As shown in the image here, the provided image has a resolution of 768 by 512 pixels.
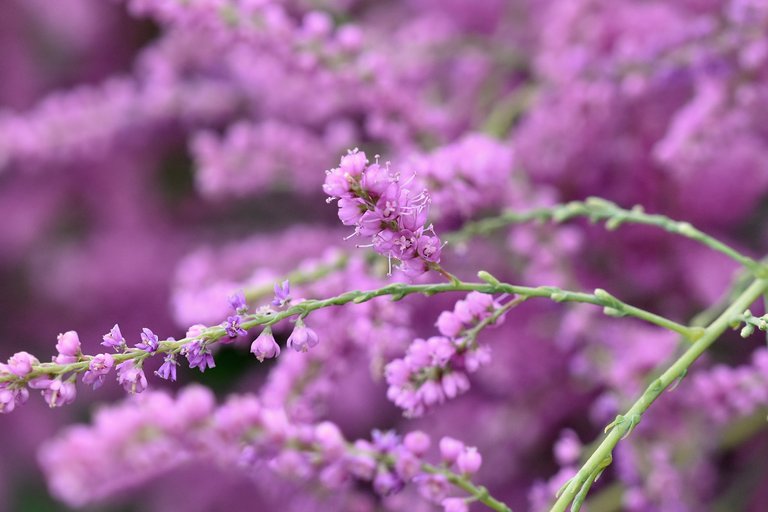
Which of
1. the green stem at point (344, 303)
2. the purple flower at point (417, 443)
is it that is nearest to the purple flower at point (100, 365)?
the green stem at point (344, 303)

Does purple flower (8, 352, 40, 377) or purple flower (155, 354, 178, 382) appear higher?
purple flower (8, 352, 40, 377)

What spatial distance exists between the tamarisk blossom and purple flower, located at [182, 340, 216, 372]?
5 cm

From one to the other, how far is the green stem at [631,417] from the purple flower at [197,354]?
0.10 meters

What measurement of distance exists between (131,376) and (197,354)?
0.02m

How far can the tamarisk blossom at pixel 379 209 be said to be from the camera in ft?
0.70

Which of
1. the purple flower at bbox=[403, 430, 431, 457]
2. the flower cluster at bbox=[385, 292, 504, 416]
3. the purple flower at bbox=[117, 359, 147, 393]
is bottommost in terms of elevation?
the purple flower at bbox=[403, 430, 431, 457]

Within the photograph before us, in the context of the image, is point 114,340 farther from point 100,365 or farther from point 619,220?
point 619,220

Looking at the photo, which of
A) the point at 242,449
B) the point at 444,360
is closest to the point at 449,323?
the point at 444,360

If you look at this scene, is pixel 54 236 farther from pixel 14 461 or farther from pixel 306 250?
pixel 306 250

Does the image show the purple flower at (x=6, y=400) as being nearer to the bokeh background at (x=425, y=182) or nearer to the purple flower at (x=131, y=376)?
the purple flower at (x=131, y=376)

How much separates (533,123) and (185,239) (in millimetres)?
350

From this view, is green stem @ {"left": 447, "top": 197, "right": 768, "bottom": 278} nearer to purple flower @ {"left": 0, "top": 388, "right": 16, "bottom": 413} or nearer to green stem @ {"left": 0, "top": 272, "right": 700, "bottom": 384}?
green stem @ {"left": 0, "top": 272, "right": 700, "bottom": 384}

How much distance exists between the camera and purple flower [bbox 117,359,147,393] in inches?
8.4

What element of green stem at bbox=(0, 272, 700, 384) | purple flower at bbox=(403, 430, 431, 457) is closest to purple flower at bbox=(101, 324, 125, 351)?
green stem at bbox=(0, 272, 700, 384)
